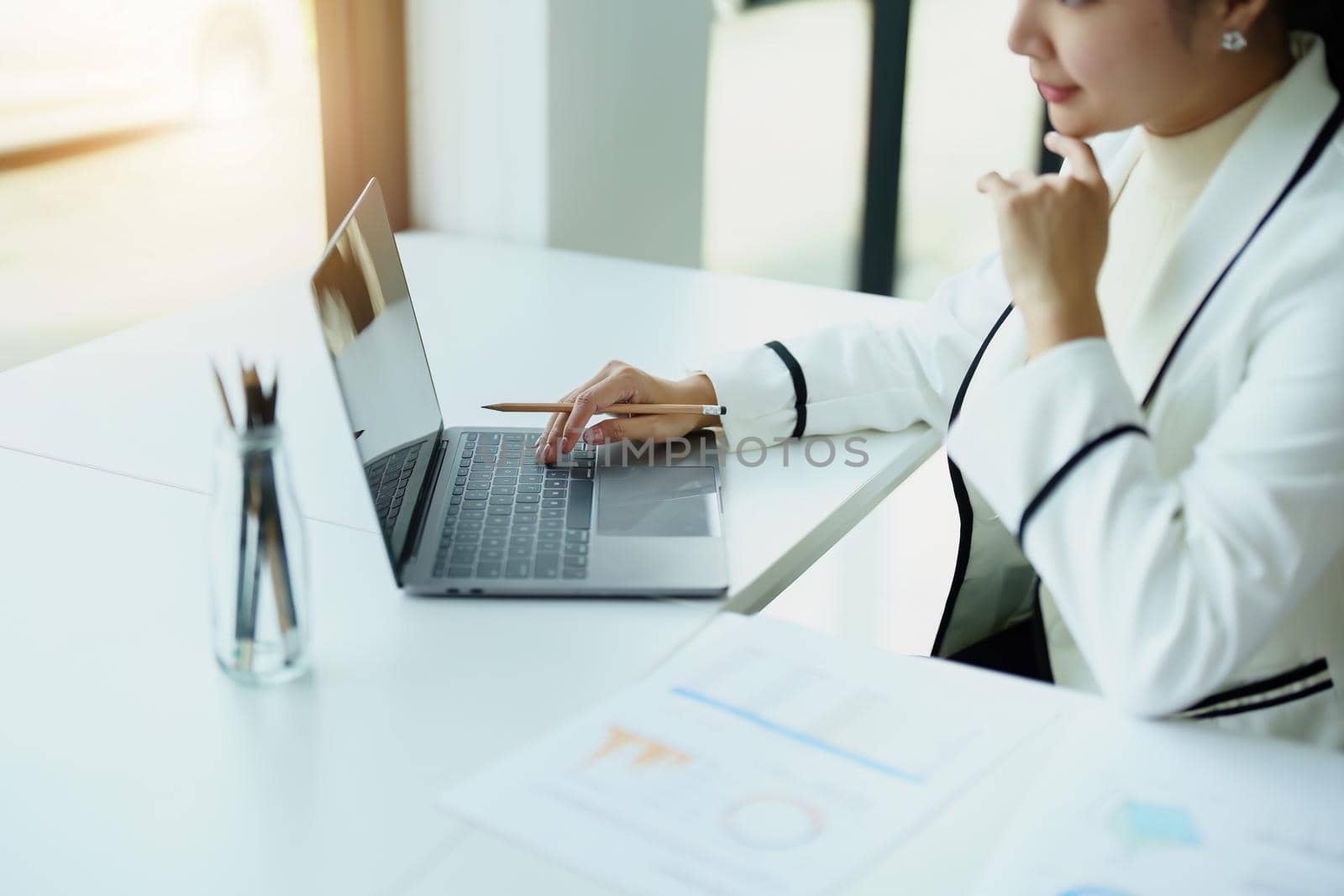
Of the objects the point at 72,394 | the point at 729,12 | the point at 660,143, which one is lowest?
the point at 72,394

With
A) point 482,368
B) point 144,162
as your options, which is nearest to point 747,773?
point 482,368

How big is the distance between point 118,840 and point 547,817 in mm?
230

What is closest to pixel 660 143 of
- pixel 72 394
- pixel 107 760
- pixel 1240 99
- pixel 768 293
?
pixel 768 293

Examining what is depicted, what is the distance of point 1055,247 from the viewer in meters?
1.01

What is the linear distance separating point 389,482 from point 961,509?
1.72 feet

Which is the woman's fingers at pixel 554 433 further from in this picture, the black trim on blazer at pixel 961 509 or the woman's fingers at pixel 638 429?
the black trim on blazer at pixel 961 509

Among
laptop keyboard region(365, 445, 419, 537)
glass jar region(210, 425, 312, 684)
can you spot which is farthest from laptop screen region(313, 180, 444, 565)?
glass jar region(210, 425, 312, 684)

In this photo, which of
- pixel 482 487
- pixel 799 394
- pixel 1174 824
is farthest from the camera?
pixel 799 394

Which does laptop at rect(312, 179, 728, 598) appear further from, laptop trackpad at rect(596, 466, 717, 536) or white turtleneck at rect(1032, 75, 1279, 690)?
white turtleneck at rect(1032, 75, 1279, 690)

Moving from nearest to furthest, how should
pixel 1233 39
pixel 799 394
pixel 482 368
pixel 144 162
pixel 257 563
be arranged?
pixel 257 563
pixel 1233 39
pixel 799 394
pixel 482 368
pixel 144 162

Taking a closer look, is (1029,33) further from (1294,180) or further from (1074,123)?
(1294,180)

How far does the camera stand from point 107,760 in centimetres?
80

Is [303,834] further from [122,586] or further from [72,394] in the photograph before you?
[72,394]

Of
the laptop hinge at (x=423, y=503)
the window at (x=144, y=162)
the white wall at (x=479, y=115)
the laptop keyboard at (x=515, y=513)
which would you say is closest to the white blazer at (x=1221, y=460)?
the laptop keyboard at (x=515, y=513)
